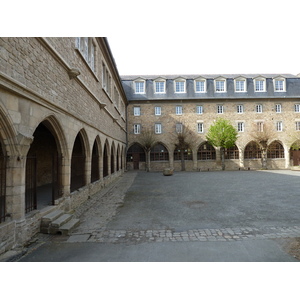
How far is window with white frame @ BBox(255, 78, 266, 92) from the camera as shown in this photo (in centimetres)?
2602

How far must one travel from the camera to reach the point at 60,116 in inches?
240

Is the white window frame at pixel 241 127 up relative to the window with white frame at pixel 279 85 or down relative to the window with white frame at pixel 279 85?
down

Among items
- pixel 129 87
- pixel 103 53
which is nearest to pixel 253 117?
pixel 129 87

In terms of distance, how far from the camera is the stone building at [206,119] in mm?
25156

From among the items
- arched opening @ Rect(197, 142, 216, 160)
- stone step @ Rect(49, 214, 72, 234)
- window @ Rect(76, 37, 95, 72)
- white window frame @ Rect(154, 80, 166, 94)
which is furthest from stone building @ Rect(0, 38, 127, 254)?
arched opening @ Rect(197, 142, 216, 160)

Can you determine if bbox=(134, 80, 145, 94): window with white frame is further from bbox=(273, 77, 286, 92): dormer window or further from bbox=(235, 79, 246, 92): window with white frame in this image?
bbox=(273, 77, 286, 92): dormer window

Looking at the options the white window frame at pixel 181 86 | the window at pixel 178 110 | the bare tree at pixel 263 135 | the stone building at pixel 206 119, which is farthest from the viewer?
the white window frame at pixel 181 86

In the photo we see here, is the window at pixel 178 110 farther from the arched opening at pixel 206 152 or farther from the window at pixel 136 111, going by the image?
the arched opening at pixel 206 152

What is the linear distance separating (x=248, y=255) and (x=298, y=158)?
91.8ft

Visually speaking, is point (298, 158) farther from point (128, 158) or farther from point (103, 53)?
point (103, 53)

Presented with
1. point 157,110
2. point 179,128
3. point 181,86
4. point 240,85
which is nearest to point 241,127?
point 240,85

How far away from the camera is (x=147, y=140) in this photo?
24.0 metres

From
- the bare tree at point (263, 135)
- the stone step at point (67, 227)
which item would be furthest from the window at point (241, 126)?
the stone step at point (67, 227)

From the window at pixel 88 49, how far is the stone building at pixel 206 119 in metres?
15.6
